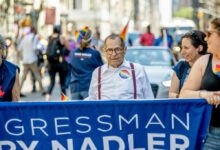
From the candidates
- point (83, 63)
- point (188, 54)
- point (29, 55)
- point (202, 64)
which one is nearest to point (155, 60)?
point (83, 63)

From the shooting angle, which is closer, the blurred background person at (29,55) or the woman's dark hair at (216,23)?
the woman's dark hair at (216,23)

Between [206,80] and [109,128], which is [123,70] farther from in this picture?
[206,80]

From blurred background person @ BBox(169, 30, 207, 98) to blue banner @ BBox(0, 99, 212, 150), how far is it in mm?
1277

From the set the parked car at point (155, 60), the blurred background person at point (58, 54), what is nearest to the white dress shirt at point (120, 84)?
the parked car at point (155, 60)

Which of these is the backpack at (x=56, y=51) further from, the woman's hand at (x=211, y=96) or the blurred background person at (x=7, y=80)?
the woman's hand at (x=211, y=96)

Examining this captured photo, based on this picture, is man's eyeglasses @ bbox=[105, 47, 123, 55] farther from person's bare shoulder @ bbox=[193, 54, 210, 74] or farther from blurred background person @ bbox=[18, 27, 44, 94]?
blurred background person @ bbox=[18, 27, 44, 94]

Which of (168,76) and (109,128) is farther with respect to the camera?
(168,76)

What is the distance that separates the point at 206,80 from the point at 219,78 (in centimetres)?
9

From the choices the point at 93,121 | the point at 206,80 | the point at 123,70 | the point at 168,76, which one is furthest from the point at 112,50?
the point at 168,76

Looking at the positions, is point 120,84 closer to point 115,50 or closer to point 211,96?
point 115,50

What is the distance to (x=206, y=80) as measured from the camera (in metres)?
4.88

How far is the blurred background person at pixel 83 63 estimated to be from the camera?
1038cm

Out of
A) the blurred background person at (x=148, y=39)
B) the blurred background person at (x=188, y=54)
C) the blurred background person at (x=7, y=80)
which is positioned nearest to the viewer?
the blurred background person at (x=7, y=80)

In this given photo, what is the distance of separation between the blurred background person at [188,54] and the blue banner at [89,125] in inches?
50.3
